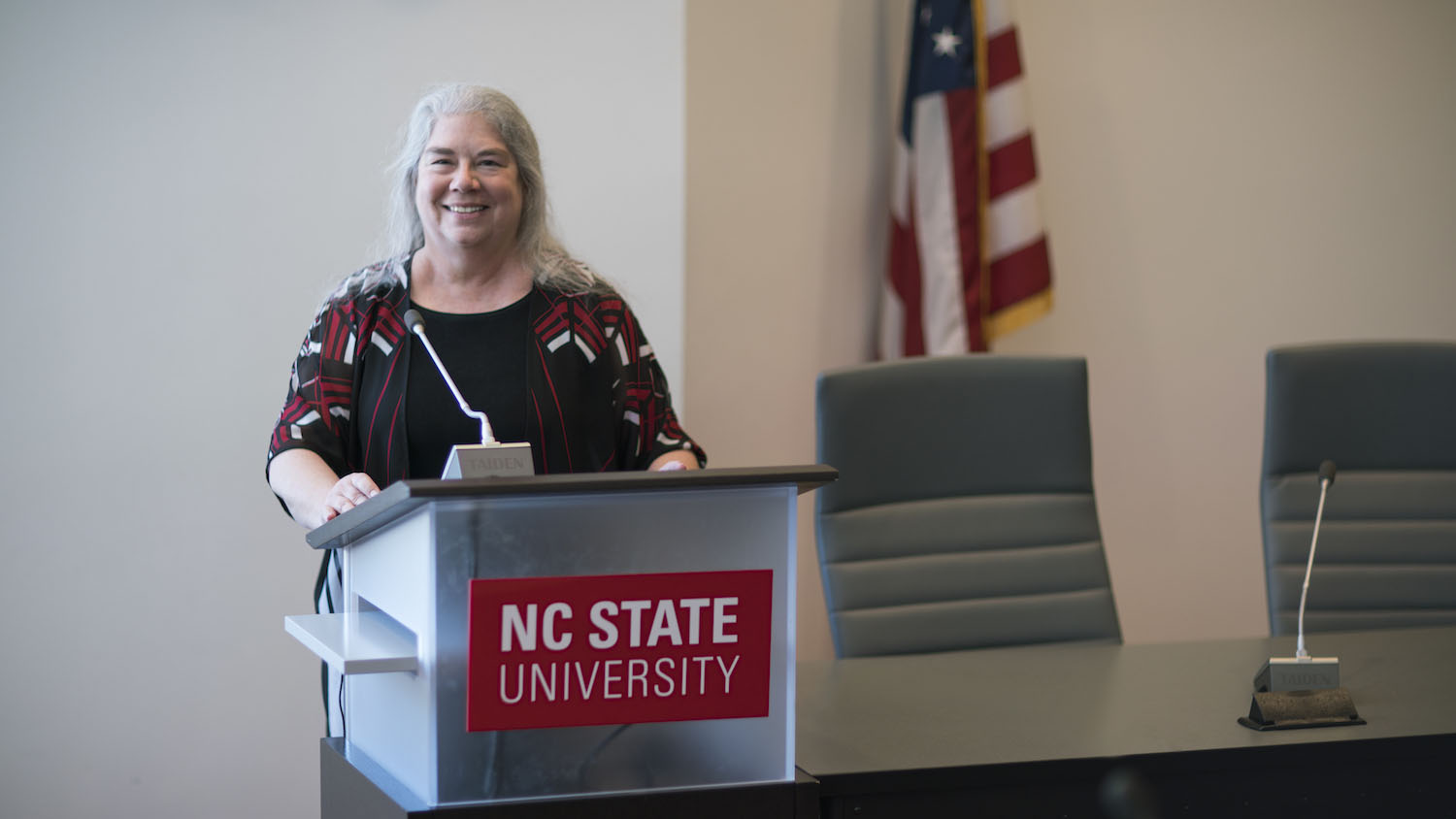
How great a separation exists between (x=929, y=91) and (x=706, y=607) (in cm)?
262

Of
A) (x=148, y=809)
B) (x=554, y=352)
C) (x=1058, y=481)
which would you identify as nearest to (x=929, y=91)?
(x=1058, y=481)

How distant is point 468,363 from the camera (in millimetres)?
2246

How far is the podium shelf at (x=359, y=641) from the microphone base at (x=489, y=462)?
18 cm

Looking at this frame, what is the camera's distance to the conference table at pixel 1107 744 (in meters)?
1.65

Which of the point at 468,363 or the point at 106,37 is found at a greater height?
the point at 106,37

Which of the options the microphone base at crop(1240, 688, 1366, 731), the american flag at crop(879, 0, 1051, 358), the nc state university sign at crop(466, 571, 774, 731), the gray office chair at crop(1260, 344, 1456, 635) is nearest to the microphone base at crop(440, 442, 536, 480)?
the nc state university sign at crop(466, 571, 774, 731)

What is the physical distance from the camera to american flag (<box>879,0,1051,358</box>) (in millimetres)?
3760

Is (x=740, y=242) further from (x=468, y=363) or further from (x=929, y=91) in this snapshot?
(x=468, y=363)

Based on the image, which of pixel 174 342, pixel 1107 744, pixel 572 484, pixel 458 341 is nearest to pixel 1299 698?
pixel 1107 744

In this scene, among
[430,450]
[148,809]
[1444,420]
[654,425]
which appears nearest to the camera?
[430,450]

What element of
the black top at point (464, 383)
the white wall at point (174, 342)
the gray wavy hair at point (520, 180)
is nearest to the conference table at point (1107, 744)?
the black top at point (464, 383)

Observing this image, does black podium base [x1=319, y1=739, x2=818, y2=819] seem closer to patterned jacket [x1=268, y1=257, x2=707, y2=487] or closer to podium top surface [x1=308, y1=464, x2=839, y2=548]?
podium top surface [x1=308, y1=464, x2=839, y2=548]

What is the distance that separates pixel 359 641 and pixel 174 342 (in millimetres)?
1824

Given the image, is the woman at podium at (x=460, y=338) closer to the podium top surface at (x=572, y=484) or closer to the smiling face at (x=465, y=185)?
the smiling face at (x=465, y=185)
